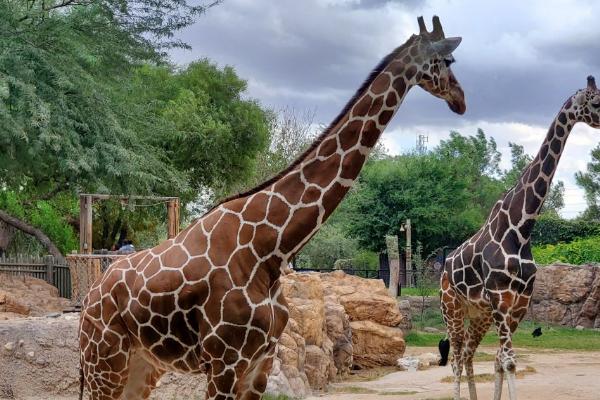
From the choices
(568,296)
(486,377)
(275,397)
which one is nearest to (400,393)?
(486,377)

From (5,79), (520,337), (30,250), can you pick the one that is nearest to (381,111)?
(5,79)

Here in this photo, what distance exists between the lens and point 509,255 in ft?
24.1

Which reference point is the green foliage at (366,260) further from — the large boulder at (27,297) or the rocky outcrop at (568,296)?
the large boulder at (27,297)

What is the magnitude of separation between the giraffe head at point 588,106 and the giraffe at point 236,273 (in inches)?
158

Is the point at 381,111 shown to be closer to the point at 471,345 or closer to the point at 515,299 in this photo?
the point at 515,299

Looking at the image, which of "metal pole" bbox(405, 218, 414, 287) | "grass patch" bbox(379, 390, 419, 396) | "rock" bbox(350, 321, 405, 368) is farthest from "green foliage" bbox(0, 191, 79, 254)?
"grass patch" bbox(379, 390, 419, 396)

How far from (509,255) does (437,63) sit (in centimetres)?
368

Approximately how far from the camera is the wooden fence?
59.6 ft

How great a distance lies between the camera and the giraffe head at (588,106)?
7684 mm

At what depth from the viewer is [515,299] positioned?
7219 millimetres

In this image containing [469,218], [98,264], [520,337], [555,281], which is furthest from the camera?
[469,218]

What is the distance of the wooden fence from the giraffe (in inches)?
582

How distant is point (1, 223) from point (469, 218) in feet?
62.8

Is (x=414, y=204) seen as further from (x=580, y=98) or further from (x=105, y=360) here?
(x=105, y=360)
